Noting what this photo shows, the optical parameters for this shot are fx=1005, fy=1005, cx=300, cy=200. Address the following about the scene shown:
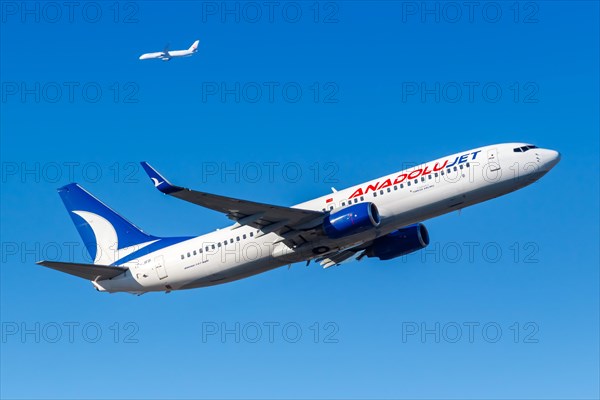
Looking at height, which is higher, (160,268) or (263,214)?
(263,214)

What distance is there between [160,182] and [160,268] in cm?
1108


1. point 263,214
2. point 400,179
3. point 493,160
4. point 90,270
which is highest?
point 493,160

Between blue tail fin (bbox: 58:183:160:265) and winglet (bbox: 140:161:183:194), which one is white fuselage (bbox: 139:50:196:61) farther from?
winglet (bbox: 140:161:183:194)

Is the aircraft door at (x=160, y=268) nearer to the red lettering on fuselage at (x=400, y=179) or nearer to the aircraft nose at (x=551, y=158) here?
the red lettering on fuselage at (x=400, y=179)

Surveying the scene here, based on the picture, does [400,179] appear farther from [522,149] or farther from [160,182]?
[160,182]

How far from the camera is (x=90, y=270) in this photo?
62125 millimetres

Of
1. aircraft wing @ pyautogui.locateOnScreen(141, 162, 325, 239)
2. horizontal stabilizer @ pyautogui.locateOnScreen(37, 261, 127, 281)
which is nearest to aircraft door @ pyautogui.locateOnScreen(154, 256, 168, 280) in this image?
horizontal stabilizer @ pyautogui.locateOnScreen(37, 261, 127, 281)

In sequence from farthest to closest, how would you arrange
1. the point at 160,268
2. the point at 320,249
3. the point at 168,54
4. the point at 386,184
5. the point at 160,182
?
the point at 168,54 → the point at 160,268 → the point at 320,249 → the point at 386,184 → the point at 160,182

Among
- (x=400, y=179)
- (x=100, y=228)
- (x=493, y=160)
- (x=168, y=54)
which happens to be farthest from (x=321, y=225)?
(x=168, y=54)

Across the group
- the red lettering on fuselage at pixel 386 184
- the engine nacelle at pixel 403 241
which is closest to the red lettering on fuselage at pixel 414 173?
the red lettering on fuselage at pixel 386 184

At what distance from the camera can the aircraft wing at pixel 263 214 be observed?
182 feet

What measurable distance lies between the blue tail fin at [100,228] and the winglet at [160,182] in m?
13.1

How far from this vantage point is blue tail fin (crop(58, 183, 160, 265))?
6625 cm

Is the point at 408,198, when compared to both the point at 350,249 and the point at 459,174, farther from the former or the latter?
the point at 350,249
